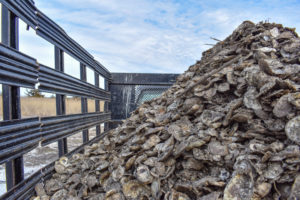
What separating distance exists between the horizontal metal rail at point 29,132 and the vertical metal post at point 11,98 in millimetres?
93

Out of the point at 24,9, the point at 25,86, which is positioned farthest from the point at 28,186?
the point at 24,9

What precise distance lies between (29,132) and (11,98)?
0.98ft

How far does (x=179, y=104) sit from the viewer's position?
221cm

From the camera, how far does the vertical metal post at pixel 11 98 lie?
1.45 meters

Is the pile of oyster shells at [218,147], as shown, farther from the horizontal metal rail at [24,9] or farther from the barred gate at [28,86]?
the horizontal metal rail at [24,9]

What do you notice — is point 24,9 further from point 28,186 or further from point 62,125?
point 28,186

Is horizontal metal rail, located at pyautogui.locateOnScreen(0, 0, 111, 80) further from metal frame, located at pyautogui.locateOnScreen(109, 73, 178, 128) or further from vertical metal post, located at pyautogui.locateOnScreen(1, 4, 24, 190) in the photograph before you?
metal frame, located at pyautogui.locateOnScreen(109, 73, 178, 128)

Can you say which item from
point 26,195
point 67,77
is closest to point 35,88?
point 67,77

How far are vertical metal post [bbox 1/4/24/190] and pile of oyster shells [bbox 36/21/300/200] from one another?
1.02 feet

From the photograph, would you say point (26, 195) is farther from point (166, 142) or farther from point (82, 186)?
point (166, 142)

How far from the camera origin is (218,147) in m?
1.47

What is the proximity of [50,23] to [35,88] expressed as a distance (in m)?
0.73

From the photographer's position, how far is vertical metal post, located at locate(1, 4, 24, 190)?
4.76 feet

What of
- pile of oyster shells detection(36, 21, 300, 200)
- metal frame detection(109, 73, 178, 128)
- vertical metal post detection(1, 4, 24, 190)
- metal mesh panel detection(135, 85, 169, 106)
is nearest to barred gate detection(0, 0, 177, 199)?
vertical metal post detection(1, 4, 24, 190)
